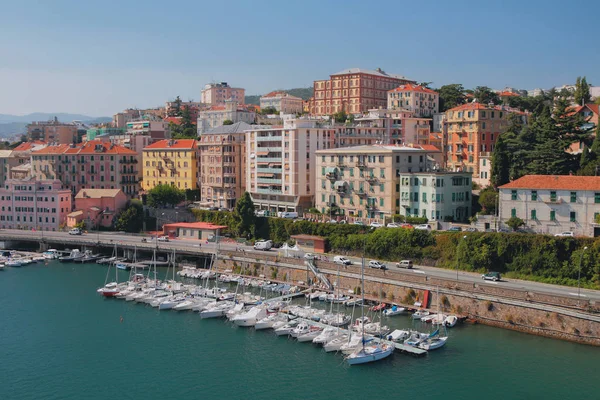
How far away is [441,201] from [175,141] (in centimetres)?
4624

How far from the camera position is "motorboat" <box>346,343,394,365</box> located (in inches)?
1535

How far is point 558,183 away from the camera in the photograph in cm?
5309

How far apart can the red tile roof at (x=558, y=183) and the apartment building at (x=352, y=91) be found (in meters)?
59.0

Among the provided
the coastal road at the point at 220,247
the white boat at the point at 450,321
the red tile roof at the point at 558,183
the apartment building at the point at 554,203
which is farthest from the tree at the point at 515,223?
the white boat at the point at 450,321

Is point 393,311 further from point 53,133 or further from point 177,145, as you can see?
point 53,133

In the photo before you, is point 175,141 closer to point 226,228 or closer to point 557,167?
point 226,228

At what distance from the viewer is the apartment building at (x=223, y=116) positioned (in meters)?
116

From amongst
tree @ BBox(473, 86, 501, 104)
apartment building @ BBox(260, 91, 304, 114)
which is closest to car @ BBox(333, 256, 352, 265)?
tree @ BBox(473, 86, 501, 104)

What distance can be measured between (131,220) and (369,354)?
50265 millimetres

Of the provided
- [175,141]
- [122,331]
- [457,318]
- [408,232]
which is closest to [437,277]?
[457,318]

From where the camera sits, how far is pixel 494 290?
4519cm

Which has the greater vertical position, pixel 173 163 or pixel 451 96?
pixel 451 96

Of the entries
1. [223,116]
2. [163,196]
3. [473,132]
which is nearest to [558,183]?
[473,132]

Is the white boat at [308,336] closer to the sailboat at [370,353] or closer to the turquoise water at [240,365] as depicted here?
the turquoise water at [240,365]
